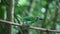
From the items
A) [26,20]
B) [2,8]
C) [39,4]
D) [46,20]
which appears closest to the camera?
[26,20]

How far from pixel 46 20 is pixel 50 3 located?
16 centimetres

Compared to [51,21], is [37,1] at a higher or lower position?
higher

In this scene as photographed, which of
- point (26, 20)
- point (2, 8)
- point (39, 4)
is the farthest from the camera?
point (39, 4)

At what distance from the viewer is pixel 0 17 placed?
884mm

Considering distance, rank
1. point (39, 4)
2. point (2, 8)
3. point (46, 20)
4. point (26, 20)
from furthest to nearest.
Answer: point (39, 4), point (46, 20), point (2, 8), point (26, 20)

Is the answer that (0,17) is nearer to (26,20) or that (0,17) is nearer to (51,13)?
(26,20)

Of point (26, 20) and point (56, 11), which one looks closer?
point (26, 20)

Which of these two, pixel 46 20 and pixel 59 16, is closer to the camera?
pixel 46 20

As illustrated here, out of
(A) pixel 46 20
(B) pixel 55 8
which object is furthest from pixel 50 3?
(A) pixel 46 20

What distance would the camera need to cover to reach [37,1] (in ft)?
4.88

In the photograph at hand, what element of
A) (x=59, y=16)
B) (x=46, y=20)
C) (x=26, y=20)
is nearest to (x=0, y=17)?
(x=26, y=20)

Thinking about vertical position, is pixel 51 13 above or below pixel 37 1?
below

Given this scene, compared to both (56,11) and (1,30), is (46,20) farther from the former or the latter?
(1,30)

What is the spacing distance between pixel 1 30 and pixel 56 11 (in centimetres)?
67
